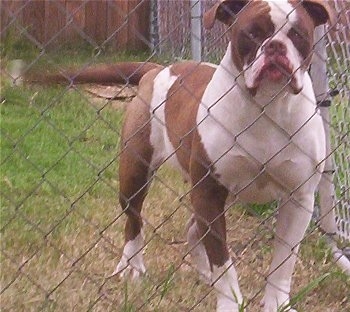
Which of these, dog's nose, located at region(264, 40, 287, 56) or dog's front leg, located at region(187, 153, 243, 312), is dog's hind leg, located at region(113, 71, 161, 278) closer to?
dog's front leg, located at region(187, 153, 243, 312)

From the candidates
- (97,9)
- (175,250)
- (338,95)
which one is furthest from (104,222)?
(97,9)

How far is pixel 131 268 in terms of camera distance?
11.9 feet

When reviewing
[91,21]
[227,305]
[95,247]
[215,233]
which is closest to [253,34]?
[215,233]

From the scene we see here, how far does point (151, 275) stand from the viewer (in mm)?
3686

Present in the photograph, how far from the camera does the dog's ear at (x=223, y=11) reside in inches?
116

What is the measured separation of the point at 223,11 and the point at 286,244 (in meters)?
0.88

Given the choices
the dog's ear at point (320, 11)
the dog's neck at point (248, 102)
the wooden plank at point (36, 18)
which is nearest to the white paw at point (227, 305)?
the dog's neck at point (248, 102)

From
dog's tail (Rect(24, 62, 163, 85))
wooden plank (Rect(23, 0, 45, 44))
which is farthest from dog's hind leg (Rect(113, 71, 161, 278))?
wooden plank (Rect(23, 0, 45, 44))

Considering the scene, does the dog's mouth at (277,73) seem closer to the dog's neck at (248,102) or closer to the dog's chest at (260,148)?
the dog's neck at (248,102)

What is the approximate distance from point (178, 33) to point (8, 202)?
295cm

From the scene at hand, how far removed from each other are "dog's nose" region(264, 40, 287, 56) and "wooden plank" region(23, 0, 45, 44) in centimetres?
482

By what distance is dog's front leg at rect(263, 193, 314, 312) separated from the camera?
10.5 ft

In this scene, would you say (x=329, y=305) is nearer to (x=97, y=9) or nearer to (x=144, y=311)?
(x=144, y=311)

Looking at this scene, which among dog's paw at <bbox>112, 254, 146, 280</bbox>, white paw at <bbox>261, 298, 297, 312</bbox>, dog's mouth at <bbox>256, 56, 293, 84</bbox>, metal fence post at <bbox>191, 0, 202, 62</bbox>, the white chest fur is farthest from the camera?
metal fence post at <bbox>191, 0, 202, 62</bbox>
